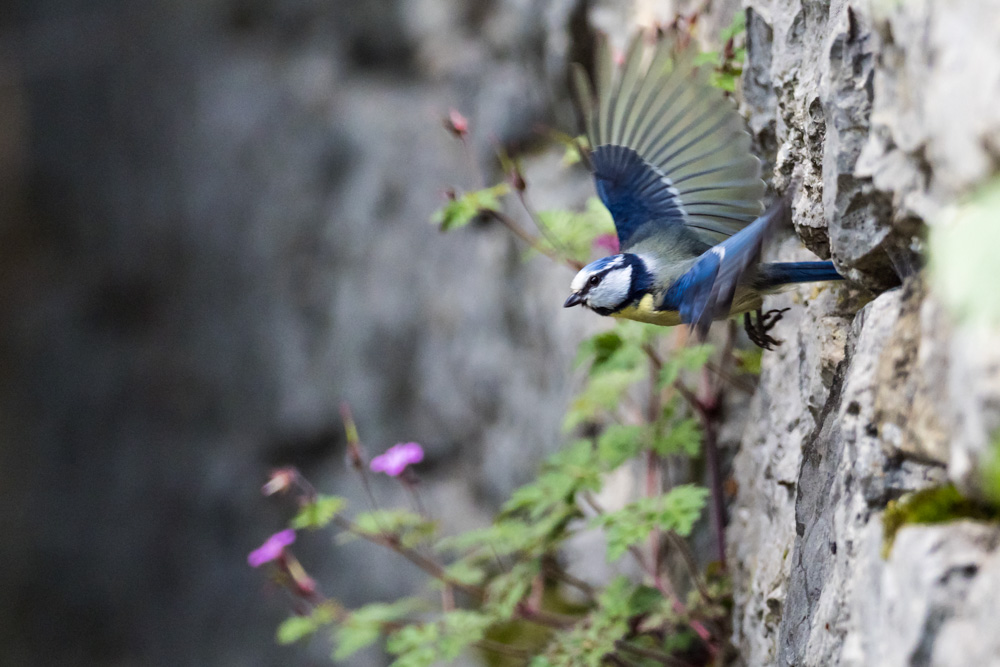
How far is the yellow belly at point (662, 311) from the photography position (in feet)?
4.23

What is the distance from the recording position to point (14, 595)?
4930 mm

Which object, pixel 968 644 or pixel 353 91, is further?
pixel 353 91

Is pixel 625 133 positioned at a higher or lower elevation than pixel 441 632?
higher

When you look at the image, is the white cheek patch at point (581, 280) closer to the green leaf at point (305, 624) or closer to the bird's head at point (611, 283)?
the bird's head at point (611, 283)

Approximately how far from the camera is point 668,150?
4.98 ft

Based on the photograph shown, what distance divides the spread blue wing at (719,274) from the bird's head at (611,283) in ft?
0.38

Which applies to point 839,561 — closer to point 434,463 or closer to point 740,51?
point 740,51

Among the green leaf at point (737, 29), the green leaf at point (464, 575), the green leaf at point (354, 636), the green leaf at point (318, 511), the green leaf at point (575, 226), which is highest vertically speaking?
the green leaf at point (737, 29)

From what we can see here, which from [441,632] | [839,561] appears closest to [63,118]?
[441,632]

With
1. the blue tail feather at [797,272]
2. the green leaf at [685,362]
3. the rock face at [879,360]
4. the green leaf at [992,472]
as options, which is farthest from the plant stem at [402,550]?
the green leaf at [992,472]

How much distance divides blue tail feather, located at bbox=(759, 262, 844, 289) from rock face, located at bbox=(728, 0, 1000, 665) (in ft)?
0.21

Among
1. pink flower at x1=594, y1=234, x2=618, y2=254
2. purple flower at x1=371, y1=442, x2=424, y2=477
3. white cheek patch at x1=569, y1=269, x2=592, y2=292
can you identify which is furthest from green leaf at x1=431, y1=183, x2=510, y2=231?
purple flower at x1=371, y1=442, x2=424, y2=477

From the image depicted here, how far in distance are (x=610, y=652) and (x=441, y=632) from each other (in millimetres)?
405

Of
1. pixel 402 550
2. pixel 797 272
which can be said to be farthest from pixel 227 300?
pixel 797 272
